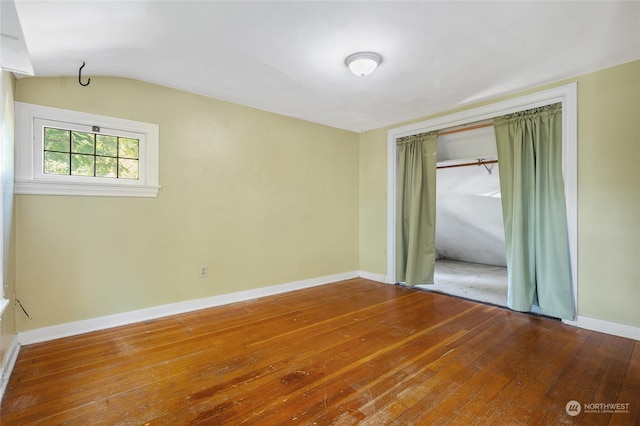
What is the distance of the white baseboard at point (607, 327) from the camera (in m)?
2.61

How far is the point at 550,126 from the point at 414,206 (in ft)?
5.83

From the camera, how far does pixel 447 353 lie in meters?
2.33

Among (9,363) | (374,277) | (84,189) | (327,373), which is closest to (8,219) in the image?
(84,189)

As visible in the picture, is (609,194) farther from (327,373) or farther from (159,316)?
(159,316)

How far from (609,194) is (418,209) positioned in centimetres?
198

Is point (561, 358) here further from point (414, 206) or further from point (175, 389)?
point (175, 389)

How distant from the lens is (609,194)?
2732 mm

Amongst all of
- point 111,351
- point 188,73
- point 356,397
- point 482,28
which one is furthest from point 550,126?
point 111,351

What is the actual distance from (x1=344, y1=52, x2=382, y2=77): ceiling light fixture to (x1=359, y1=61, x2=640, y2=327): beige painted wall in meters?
2.02

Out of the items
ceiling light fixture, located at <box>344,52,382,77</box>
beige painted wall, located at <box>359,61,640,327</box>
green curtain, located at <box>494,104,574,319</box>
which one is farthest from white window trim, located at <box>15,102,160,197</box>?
beige painted wall, located at <box>359,61,640,327</box>

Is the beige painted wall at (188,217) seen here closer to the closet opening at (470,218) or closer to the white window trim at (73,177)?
the white window trim at (73,177)

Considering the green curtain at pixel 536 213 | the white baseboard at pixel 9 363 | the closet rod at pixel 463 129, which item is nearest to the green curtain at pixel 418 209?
the closet rod at pixel 463 129

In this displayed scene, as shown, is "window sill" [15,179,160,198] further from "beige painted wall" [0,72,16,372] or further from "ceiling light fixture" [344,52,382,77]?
"ceiling light fixture" [344,52,382,77]

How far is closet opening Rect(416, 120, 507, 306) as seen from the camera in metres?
4.12
